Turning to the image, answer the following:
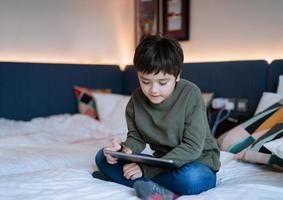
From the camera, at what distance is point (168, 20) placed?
2883 mm

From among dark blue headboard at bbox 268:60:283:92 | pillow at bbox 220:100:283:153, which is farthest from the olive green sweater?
dark blue headboard at bbox 268:60:283:92

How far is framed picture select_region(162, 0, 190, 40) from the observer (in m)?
2.73

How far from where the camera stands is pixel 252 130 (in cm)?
174

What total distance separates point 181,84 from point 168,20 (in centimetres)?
173

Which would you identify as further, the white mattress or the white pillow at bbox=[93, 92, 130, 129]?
the white pillow at bbox=[93, 92, 130, 129]

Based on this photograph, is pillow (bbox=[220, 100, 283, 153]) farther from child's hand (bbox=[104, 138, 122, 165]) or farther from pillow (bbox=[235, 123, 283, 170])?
child's hand (bbox=[104, 138, 122, 165])

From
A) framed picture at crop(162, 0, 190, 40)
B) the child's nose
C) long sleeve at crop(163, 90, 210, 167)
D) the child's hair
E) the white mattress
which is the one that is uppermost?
framed picture at crop(162, 0, 190, 40)

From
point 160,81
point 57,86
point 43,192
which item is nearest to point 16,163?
point 43,192

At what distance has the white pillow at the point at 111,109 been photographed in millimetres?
2555

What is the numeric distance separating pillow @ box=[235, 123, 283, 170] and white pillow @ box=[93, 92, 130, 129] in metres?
1.15

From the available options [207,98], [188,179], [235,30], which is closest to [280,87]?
[207,98]

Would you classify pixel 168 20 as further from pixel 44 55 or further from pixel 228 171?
pixel 228 171

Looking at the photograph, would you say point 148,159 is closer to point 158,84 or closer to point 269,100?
point 158,84

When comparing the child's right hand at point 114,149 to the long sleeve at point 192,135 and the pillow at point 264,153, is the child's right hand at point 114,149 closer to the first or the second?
the long sleeve at point 192,135
